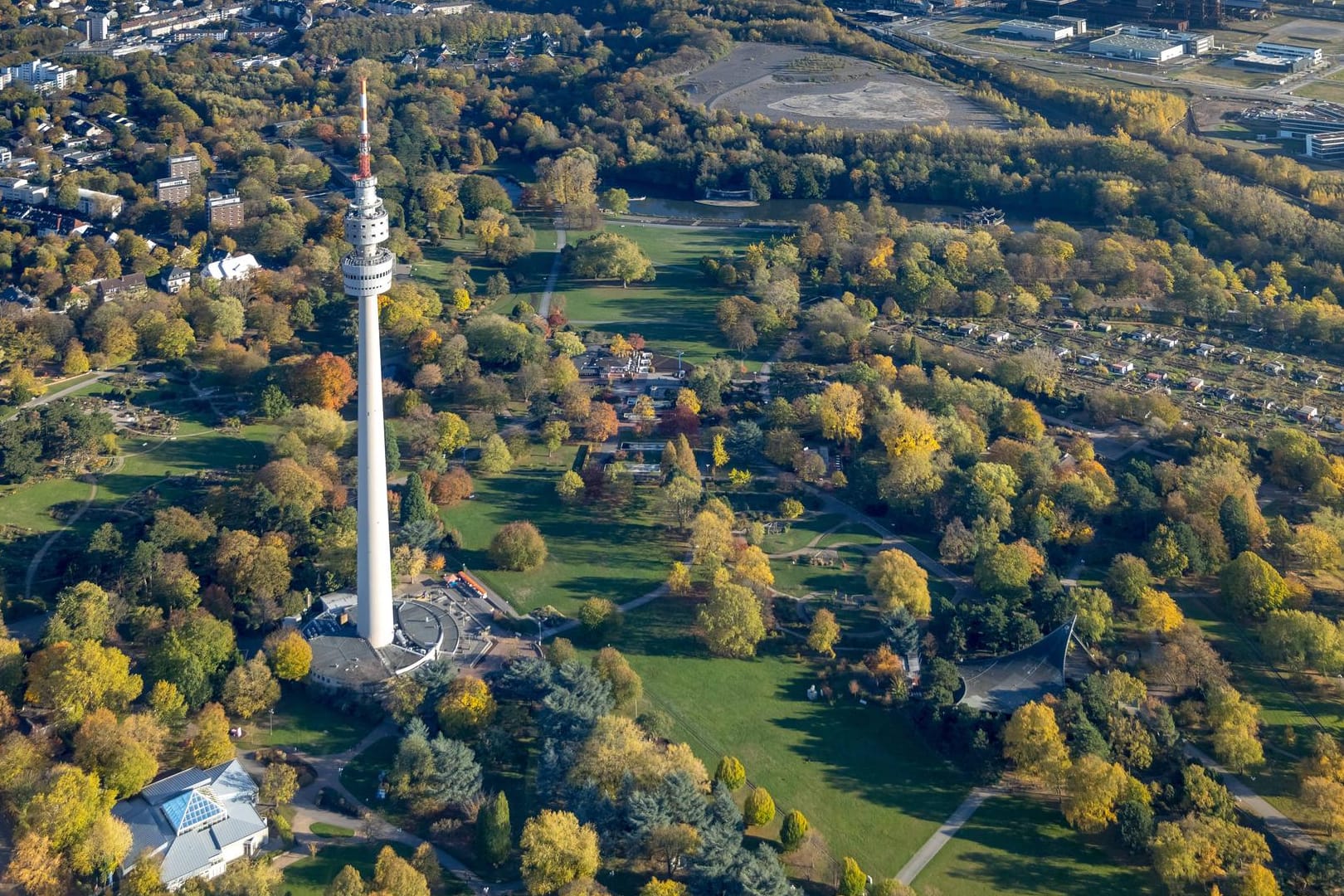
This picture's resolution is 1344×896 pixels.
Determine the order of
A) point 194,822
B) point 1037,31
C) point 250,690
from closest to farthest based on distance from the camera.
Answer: point 194,822 → point 250,690 → point 1037,31

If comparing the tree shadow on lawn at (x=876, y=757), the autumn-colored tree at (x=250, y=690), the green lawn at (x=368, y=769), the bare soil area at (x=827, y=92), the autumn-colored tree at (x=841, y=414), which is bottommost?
the tree shadow on lawn at (x=876, y=757)

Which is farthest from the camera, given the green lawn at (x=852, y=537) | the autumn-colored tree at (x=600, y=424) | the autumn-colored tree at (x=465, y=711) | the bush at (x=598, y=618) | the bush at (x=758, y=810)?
the autumn-colored tree at (x=600, y=424)

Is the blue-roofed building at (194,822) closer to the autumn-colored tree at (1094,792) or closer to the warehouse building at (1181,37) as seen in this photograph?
the autumn-colored tree at (1094,792)

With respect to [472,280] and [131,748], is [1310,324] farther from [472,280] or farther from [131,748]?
[131,748]

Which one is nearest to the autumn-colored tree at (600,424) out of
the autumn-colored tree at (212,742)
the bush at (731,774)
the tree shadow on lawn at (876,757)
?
the tree shadow on lawn at (876,757)

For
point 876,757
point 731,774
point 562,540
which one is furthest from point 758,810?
point 562,540

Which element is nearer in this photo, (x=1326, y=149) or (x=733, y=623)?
(x=733, y=623)

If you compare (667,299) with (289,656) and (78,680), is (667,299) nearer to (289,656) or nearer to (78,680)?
(289,656)
